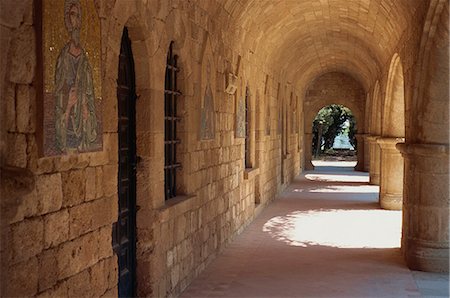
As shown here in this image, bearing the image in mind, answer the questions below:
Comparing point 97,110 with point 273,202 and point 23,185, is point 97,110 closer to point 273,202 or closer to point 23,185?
point 23,185

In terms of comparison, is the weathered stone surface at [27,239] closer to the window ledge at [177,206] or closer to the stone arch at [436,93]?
the window ledge at [177,206]

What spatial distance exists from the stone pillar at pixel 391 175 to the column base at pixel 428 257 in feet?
17.8

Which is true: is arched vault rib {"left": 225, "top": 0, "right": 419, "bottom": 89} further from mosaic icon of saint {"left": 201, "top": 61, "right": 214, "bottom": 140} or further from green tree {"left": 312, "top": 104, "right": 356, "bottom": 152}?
green tree {"left": 312, "top": 104, "right": 356, "bottom": 152}

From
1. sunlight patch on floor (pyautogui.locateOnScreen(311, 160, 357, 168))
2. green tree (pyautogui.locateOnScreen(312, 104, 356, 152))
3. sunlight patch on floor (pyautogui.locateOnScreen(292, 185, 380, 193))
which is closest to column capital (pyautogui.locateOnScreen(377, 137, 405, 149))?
sunlight patch on floor (pyautogui.locateOnScreen(292, 185, 380, 193))

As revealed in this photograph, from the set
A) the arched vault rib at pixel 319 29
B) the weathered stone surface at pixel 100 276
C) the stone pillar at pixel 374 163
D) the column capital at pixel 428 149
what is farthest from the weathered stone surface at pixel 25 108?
the stone pillar at pixel 374 163

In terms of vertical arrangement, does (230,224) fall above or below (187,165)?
below

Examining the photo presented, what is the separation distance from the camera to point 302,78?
68.7 ft

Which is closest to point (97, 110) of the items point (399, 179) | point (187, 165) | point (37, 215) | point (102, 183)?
point (102, 183)

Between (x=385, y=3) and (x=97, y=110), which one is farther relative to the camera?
(x=385, y=3)

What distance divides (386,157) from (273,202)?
9.22 feet

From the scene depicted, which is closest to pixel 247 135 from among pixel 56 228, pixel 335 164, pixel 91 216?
pixel 91 216

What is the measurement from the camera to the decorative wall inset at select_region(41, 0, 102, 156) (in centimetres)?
320

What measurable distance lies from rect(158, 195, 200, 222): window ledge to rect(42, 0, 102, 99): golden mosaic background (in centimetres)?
193

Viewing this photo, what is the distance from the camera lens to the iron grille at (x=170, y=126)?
6184 mm
